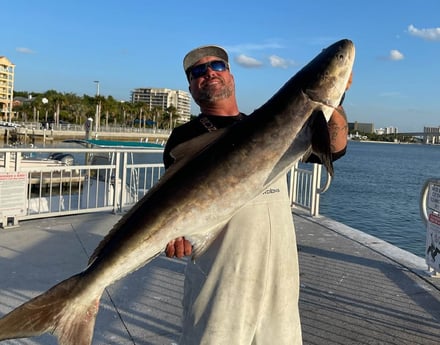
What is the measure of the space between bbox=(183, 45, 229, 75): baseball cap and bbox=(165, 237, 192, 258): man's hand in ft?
3.96

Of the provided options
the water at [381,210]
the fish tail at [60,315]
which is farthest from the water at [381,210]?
the fish tail at [60,315]

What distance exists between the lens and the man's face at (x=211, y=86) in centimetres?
273

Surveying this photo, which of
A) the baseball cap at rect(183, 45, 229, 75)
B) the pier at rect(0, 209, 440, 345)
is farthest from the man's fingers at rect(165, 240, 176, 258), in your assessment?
the pier at rect(0, 209, 440, 345)

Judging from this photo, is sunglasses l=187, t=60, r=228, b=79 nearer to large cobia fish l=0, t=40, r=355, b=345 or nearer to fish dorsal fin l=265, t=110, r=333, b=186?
large cobia fish l=0, t=40, r=355, b=345

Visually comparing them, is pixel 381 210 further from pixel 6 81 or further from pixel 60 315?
pixel 6 81

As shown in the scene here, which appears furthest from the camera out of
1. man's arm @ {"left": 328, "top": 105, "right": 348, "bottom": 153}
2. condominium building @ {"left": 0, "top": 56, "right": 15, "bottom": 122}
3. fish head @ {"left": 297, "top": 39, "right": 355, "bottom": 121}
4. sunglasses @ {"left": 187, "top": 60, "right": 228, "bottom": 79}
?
condominium building @ {"left": 0, "top": 56, "right": 15, "bottom": 122}

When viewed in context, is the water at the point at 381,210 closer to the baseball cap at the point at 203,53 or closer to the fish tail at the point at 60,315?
the baseball cap at the point at 203,53

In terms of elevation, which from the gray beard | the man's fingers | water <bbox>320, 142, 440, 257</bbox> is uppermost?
the gray beard

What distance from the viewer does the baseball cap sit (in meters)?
2.85

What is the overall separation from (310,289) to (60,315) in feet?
11.8

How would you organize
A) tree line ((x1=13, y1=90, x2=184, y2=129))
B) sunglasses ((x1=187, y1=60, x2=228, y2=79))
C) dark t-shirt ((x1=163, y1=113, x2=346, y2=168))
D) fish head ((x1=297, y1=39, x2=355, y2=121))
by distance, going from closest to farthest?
fish head ((x1=297, y1=39, x2=355, y2=121)) → dark t-shirt ((x1=163, y1=113, x2=346, y2=168)) → sunglasses ((x1=187, y1=60, x2=228, y2=79)) → tree line ((x1=13, y1=90, x2=184, y2=129))

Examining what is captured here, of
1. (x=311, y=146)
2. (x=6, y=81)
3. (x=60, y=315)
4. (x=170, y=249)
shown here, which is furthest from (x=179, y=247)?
(x=6, y=81)

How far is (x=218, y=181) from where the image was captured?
2316 mm

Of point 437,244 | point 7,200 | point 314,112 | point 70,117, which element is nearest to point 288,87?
point 314,112
